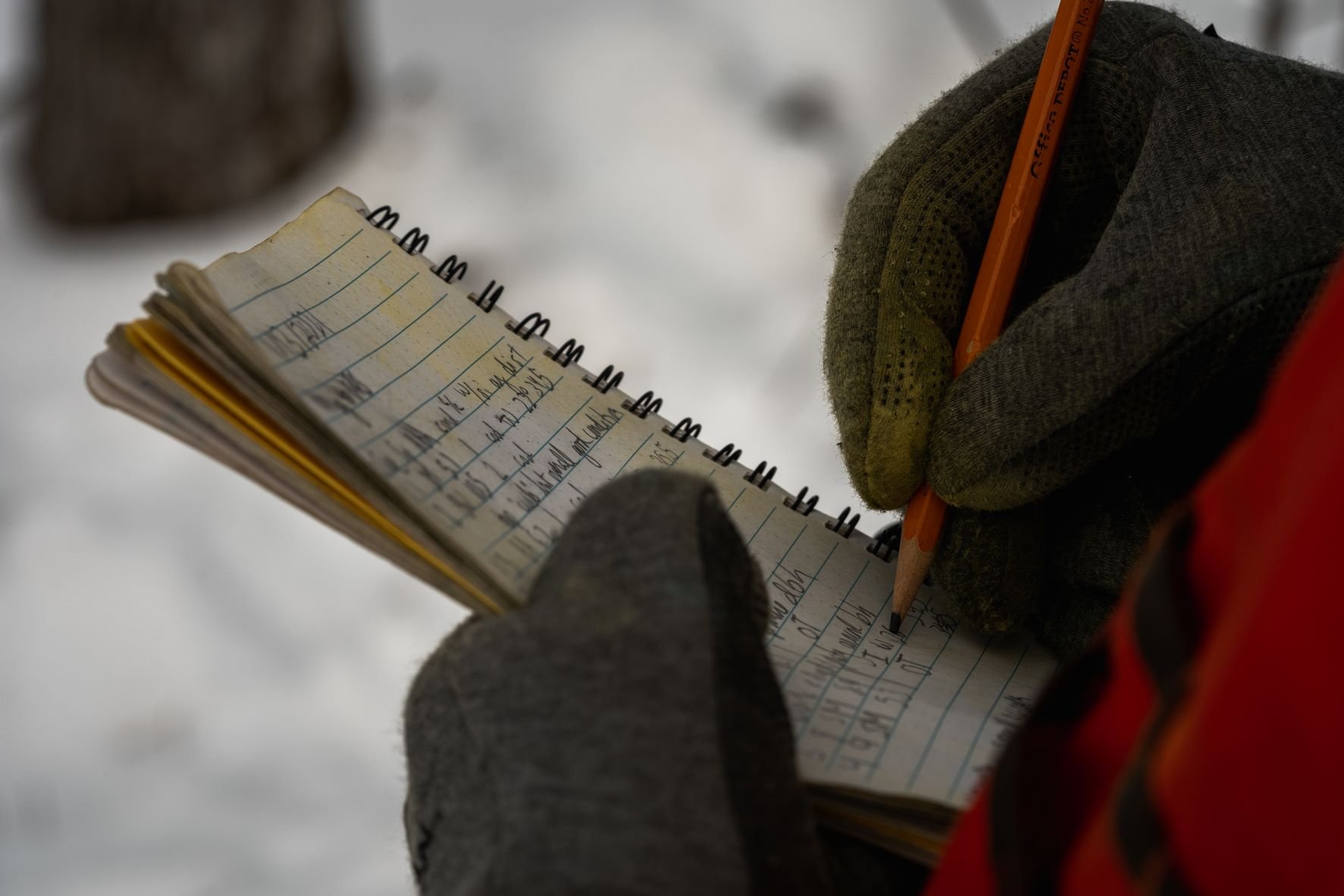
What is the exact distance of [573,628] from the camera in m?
0.44

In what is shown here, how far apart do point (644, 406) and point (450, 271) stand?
5.9 inches

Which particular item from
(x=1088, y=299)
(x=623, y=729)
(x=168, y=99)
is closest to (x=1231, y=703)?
(x=623, y=729)

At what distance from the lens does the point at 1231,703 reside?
→ 280 mm

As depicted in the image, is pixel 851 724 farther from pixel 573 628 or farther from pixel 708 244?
pixel 708 244

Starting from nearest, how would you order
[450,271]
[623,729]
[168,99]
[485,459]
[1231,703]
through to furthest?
[1231,703], [623,729], [485,459], [450,271], [168,99]

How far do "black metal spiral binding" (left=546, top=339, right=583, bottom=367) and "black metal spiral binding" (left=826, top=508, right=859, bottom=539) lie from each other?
199 millimetres

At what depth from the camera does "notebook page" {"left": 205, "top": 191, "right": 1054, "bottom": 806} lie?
53 cm

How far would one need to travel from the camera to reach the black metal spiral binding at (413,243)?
68 centimetres

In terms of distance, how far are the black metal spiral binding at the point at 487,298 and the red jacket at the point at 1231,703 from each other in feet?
1.41

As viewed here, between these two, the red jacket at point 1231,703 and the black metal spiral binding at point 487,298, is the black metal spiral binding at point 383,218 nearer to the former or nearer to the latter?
the black metal spiral binding at point 487,298

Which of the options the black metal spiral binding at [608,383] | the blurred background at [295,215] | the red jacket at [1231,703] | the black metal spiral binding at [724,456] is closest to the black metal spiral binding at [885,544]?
the black metal spiral binding at [608,383]

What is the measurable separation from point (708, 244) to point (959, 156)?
1167 mm

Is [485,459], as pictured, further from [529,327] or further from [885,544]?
[885,544]

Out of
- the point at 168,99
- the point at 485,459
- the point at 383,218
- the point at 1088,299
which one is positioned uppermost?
the point at 168,99
